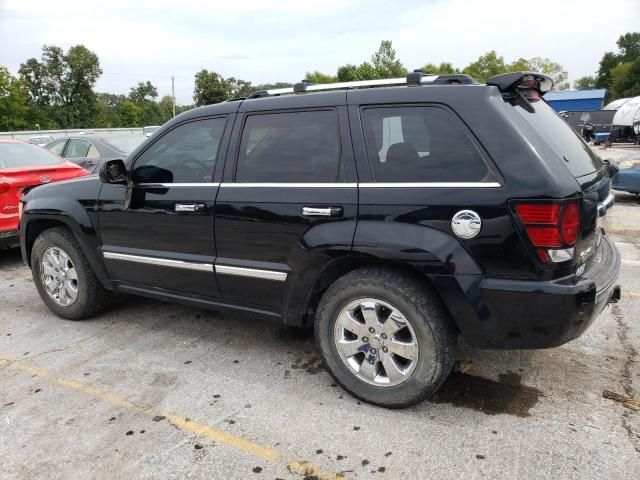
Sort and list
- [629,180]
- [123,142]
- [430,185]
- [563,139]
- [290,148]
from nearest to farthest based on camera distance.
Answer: [430,185] < [563,139] < [290,148] < [629,180] < [123,142]

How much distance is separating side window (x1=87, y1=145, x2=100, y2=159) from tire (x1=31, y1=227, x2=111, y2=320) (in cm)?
520

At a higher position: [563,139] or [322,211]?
[563,139]

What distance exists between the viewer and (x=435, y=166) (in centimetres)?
280

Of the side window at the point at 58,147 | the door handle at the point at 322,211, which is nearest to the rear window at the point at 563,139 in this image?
the door handle at the point at 322,211

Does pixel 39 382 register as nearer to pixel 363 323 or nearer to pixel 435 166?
pixel 363 323

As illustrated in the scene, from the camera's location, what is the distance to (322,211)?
3025 mm

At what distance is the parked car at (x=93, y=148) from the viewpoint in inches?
367

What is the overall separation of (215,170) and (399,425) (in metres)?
2.01

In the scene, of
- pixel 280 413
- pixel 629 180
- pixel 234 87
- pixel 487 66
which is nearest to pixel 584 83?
pixel 487 66

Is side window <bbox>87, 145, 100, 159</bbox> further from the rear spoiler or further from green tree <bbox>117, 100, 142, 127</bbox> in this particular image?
green tree <bbox>117, 100, 142, 127</bbox>

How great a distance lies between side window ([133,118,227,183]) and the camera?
362 cm

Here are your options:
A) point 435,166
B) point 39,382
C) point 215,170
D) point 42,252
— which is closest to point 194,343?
point 39,382

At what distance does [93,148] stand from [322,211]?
7876 millimetres

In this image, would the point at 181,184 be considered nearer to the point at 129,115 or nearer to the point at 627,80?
the point at 129,115
